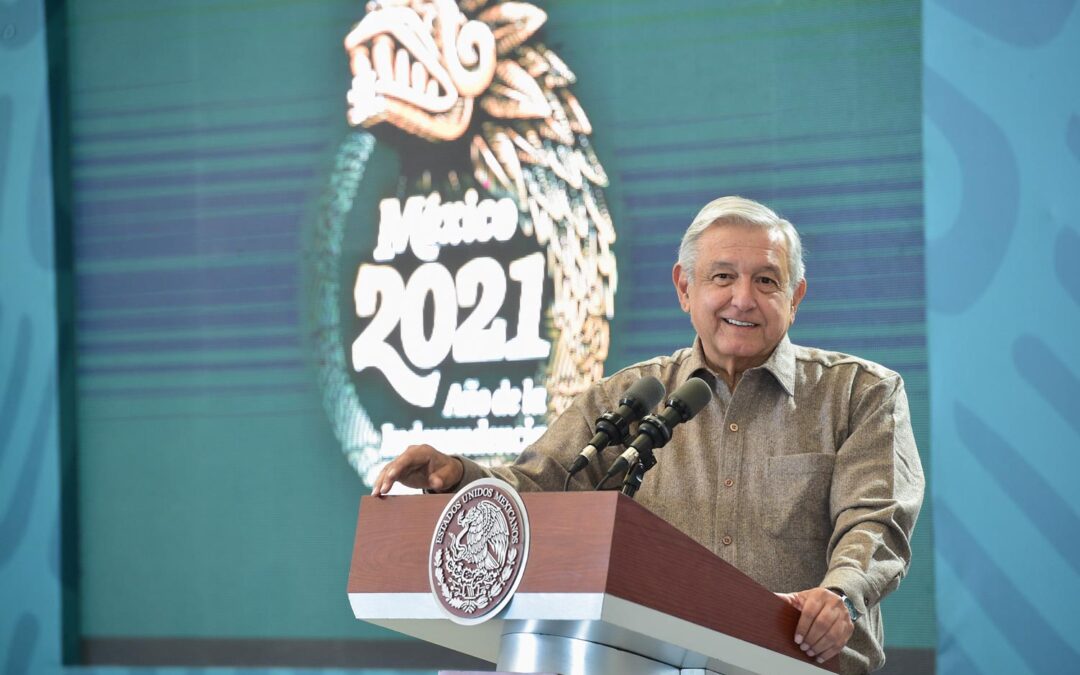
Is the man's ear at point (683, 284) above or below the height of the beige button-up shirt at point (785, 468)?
above

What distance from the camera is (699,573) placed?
157cm

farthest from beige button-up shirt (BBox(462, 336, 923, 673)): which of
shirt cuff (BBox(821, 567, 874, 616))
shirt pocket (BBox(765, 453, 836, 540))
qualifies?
shirt cuff (BBox(821, 567, 874, 616))

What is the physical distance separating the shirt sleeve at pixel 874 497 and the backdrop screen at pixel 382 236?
5.09ft

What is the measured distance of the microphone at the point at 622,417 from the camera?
1.76 metres

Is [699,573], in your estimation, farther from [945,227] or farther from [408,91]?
[408,91]

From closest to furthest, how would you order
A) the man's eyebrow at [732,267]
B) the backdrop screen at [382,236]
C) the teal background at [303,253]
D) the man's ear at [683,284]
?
the man's eyebrow at [732,267], the man's ear at [683,284], the teal background at [303,253], the backdrop screen at [382,236]

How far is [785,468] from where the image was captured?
2211 millimetres

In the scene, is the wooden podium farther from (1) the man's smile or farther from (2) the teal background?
(2) the teal background

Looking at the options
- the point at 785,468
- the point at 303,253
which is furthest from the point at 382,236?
the point at 785,468

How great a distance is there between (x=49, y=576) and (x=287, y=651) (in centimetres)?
97

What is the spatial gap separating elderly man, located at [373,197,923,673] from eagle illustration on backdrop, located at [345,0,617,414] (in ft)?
5.58

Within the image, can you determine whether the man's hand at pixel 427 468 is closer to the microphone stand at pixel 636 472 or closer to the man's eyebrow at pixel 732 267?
the microphone stand at pixel 636 472

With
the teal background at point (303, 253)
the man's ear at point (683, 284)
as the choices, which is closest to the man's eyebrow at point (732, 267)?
the man's ear at point (683, 284)

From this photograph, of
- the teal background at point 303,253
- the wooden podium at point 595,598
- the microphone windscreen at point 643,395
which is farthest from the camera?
the teal background at point 303,253
